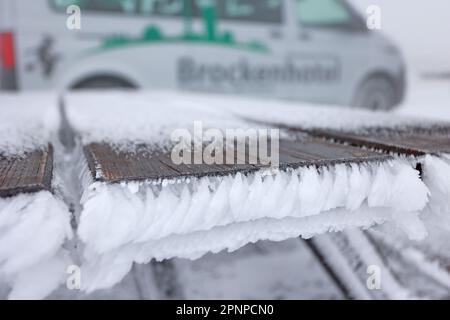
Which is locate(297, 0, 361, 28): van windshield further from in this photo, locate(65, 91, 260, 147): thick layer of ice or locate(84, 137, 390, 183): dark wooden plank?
locate(84, 137, 390, 183): dark wooden plank

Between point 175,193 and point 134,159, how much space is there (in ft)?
0.65

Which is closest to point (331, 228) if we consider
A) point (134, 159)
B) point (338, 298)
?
point (134, 159)

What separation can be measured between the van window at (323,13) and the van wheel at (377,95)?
83cm

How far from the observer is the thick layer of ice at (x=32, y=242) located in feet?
2.24

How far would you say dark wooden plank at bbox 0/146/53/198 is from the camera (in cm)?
70

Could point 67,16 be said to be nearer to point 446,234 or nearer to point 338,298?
point 338,298

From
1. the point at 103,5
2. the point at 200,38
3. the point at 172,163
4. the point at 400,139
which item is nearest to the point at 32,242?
the point at 172,163

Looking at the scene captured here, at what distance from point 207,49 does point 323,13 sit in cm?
156

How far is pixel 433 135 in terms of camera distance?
4.19ft

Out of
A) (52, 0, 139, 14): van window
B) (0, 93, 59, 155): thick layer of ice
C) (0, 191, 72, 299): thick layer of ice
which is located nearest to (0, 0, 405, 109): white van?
(52, 0, 139, 14): van window

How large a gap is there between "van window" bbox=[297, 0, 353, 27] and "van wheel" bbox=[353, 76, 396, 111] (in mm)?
833

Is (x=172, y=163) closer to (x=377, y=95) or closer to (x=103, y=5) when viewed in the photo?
(x=103, y=5)

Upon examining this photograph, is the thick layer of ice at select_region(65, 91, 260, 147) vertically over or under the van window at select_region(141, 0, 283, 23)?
under

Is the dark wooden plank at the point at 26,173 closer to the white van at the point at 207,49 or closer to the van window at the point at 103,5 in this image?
the white van at the point at 207,49
